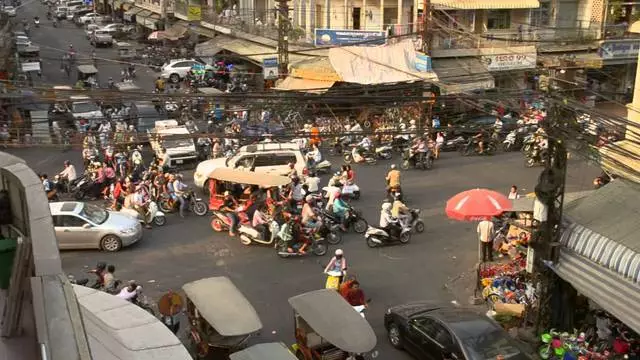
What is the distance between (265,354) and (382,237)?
720 centimetres

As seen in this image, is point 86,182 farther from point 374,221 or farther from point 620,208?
point 620,208

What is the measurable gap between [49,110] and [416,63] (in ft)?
51.2

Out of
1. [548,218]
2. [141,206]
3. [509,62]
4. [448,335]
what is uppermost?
[509,62]

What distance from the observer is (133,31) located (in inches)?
2322

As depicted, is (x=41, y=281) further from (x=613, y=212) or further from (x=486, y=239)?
(x=486, y=239)

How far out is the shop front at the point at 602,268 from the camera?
10352 millimetres

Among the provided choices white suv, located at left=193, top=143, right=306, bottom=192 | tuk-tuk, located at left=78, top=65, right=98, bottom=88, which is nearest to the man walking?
white suv, located at left=193, top=143, right=306, bottom=192

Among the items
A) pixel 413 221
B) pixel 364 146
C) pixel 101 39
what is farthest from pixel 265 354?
pixel 101 39

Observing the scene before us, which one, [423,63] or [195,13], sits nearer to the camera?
[423,63]

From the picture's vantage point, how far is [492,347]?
10.2m

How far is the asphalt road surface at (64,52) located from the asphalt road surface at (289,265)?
46.8 ft

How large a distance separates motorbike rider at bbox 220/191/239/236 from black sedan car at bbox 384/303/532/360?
635 cm

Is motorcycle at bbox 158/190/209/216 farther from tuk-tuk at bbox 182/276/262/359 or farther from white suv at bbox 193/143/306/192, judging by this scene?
tuk-tuk at bbox 182/276/262/359

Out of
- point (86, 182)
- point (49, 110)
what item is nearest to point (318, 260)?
point (86, 182)
